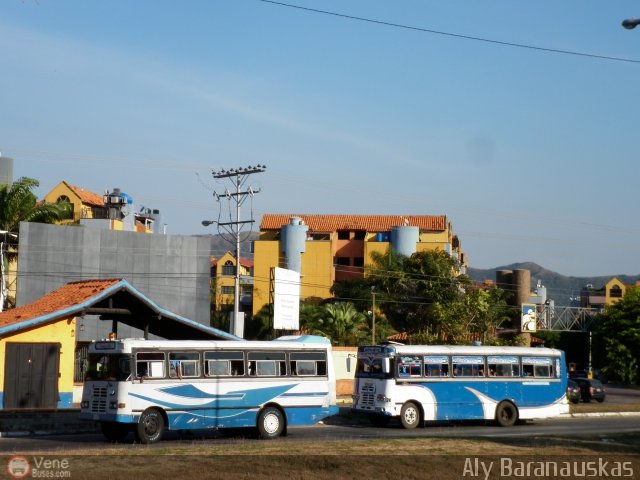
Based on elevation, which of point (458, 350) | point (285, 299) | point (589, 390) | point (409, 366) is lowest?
point (589, 390)

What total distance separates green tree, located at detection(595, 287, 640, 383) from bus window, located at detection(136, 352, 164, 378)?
Result: 66779 millimetres

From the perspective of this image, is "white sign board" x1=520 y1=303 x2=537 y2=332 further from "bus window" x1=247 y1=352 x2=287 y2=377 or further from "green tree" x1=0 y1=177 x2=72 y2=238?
"bus window" x1=247 y1=352 x2=287 y2=377

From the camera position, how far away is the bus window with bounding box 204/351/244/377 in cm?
2628

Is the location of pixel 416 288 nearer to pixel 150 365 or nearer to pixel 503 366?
pixel 503 366

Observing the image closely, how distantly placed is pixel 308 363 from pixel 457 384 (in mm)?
6934

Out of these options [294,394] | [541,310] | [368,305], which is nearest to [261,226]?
[368,305]

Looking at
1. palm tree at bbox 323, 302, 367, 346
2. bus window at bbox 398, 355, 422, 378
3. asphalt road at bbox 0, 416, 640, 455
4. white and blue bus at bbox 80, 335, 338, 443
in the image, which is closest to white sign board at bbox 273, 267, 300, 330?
palm tree at bbox 323, 302, 367, 346

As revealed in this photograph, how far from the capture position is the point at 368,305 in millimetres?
90000

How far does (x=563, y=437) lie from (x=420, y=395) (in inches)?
247

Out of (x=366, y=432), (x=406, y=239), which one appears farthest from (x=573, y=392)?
(x=406, y=239)

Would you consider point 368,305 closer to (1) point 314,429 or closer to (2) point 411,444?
(1) point 314,429

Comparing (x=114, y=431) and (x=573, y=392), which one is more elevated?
(x=114, y=431)

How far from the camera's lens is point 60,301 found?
34.2 m

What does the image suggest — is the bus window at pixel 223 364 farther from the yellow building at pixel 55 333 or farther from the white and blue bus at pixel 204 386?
the yellow building at pixel 55 333
